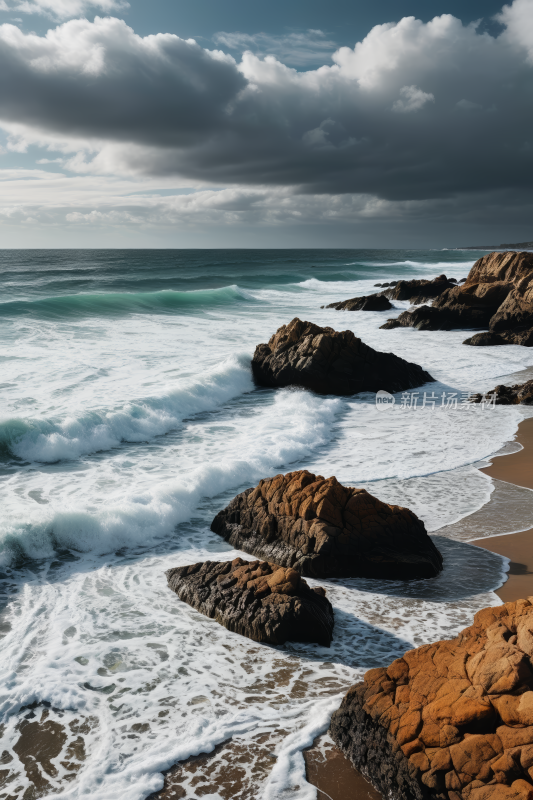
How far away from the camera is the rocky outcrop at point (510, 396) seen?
12.9 m

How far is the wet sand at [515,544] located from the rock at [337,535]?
726 mm

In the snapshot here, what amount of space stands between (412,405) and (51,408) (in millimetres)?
8061

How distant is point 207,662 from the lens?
439 cm

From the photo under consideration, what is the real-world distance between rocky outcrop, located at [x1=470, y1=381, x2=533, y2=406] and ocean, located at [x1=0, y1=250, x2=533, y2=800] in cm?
65

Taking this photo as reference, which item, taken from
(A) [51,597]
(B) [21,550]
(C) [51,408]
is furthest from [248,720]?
(C) [51,408]

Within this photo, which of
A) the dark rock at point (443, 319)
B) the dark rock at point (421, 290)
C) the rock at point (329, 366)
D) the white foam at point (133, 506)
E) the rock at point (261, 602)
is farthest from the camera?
the dark rock at point (421, 290)

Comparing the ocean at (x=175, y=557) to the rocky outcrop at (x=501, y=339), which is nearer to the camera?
the ocean at (x=175, y=557)

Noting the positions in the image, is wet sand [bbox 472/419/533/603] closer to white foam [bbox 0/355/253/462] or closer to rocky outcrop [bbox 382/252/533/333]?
white foam [bbox 0/355/253/462]

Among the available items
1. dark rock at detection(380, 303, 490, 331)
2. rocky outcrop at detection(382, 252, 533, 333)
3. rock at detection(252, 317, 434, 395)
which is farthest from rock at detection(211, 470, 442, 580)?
rocky outcrop at detection(382, 252, 533, 333)

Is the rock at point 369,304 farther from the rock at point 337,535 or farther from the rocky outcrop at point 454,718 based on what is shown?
the rocky outcrop at point 454,718

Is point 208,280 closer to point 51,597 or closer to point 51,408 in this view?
point 51,408

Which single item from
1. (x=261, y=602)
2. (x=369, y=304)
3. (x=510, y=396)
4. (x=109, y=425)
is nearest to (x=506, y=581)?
(x=261, y=602)

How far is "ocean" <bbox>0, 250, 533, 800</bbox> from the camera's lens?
3.63 m

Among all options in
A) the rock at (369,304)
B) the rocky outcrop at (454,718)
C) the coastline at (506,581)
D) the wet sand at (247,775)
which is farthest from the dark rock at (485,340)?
the wet sand at (247,775)
